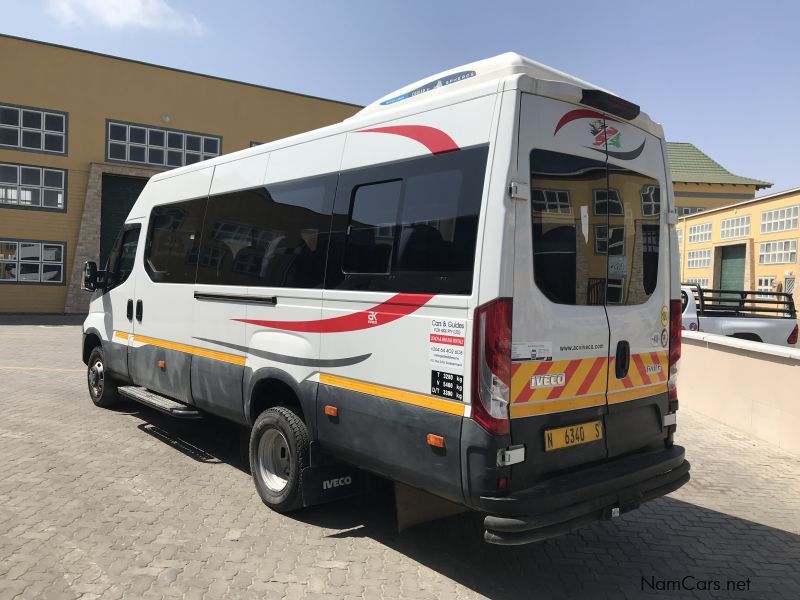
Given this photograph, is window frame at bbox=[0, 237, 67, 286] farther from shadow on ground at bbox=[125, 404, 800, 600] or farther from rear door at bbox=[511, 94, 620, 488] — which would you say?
rear door at bbox=[511, 94, 620, 488]

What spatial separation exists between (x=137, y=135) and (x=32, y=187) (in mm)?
4512

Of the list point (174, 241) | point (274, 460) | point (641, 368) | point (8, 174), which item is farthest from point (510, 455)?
point (8, 174)

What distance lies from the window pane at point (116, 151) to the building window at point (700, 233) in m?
29.5

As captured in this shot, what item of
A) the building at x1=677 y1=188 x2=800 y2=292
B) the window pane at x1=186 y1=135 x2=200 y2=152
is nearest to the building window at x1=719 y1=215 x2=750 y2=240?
the building at x1=677 y1=188 x2=800 y2=292

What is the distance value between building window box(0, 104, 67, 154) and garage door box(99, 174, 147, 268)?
210 centimetres

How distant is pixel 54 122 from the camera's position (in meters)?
24.2

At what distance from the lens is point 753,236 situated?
29516mm

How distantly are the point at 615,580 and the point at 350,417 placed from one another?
197 centimetres

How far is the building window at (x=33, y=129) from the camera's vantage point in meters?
23.4

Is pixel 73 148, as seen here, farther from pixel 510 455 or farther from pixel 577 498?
pixel 577 498

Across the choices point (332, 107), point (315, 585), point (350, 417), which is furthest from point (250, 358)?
point (332, 107)

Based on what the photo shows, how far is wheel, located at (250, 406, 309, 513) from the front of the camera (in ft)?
14.6

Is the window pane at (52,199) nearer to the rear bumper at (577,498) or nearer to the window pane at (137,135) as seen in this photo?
the window pane at (137,135)

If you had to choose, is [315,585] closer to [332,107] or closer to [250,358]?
[250,358]
